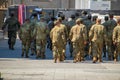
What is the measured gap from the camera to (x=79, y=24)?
22281 millimetres

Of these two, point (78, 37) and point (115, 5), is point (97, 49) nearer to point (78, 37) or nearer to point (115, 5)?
point (78, 37)

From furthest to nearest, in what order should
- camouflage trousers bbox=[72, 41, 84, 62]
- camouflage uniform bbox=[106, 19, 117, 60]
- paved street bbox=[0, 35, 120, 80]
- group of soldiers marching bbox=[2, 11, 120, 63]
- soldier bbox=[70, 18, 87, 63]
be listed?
camouflage uniform bbox=[106, 19, 117, 60] → camouflage trousers bbox=[72, 41, 84, 62] → group of soldiers marching bbox=[2, 11, 120, 63] → soldier bbox=[70, 18, 87, 63] → paved street bbox=[0, 35, 120, 80]

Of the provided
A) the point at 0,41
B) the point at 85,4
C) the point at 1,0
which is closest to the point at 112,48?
the point at 1,0

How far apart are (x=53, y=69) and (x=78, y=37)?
128 inches

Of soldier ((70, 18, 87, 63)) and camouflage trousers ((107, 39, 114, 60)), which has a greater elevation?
soldier ((70, 18, 87, 63))

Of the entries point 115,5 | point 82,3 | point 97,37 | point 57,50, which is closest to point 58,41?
point 57,50

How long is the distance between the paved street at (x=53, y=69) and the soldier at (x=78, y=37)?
0.42m

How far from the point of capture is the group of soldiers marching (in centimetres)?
2227

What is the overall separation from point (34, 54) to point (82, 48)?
12.7 ft

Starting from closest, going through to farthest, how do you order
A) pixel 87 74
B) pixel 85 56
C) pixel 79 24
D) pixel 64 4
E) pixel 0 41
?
pixel 87 74
pixel 79 24
pixel 85 56
pixel 0 41
pixel 64 4

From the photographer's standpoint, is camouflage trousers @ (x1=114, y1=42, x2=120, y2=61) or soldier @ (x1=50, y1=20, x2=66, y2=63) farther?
camouflage trousers @ (x1=114, y1=42, x2=120, y2=61)

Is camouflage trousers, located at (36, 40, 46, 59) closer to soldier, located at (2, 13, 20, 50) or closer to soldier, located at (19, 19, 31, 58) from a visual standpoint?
soldier, located at (19, 19, 31, 58)

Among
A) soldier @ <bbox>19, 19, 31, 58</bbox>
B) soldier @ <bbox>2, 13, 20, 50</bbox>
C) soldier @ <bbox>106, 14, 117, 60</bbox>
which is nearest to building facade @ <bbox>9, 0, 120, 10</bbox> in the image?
soldier @ <bbox>2, 13, 20, 50</bbox>

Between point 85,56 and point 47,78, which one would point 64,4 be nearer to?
point 85,56
